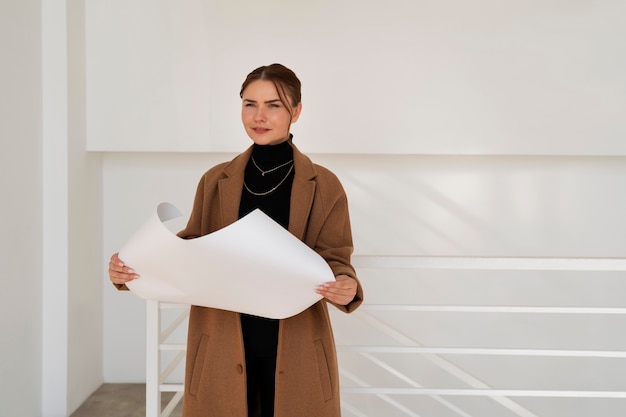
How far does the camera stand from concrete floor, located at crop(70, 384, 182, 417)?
3.89 meters

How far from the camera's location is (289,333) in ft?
5.09

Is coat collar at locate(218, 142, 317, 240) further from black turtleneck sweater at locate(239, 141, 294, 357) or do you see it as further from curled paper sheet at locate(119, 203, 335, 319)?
curled paper sheet at locate(119, 203, 335, 319)

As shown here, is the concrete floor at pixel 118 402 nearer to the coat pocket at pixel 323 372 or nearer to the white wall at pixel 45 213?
the white wall at pixel 45 213

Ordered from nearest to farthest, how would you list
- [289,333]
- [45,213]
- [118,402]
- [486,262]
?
1. [289,333]
2. [486,262]
3. [45,213]
4. [118,402]

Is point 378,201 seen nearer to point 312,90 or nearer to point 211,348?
point 312,90

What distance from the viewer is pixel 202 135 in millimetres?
4078

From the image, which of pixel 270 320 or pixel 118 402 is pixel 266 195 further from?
pixel 118 402

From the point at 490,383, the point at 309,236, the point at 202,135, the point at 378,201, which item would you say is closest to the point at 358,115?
the point at 378,201

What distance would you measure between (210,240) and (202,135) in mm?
2804

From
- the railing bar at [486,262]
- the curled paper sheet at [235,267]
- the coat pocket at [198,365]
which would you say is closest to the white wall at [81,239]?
the railing bar at [486,262]

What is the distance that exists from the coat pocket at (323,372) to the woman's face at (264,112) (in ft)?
1.54

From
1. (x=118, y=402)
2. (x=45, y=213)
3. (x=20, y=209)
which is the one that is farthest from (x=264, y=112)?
(x=118, y=402)

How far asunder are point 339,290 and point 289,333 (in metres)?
0.18

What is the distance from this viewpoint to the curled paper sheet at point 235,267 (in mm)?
1355
